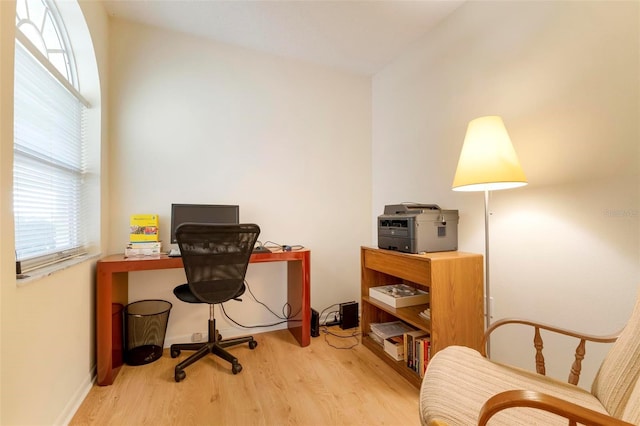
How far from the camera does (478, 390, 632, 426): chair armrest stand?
2.18 ft

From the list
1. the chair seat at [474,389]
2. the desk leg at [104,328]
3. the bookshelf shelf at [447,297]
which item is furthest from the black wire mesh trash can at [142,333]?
the chair seat at [474,389]

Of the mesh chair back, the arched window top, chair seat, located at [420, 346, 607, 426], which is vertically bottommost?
chair seat, located at [420, 346, 607, 426]

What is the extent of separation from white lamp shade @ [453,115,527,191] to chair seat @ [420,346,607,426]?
0.84 metres

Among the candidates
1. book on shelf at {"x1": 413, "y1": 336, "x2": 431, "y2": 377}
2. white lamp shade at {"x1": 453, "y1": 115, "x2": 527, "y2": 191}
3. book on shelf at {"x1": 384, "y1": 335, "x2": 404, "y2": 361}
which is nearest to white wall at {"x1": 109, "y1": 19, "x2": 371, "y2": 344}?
book on shelf at {"x1": 384, "y1": 335, "x2": 404, "y2": 361}

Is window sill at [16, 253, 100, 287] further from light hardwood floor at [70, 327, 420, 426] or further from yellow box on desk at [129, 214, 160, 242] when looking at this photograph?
light hardwood floor at [70, 327, 420, 426]

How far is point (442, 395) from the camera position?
40.2 inches

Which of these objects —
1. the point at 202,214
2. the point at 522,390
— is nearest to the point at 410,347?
the point at 522,390

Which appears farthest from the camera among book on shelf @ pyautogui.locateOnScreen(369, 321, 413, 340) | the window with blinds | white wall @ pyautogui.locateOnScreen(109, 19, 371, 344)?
white wall @ pyautogui.locateOnScreen(109, 19, 371, 344)

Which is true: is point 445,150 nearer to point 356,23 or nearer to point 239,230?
point 356,23

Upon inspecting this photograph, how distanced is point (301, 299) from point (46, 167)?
6.04 ft

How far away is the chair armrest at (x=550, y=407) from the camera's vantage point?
664mm

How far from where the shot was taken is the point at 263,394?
1702 millimetres

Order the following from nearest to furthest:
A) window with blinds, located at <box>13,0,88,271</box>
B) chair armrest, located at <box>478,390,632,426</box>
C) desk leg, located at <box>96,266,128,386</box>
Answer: chair armrest, located at <box>478,390,632,426</box> < window with blinds, located at <box>13,0,88,271</box> < desk leg, located at <box>96,266,128,386</box>

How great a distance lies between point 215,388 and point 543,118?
2.52 meters
